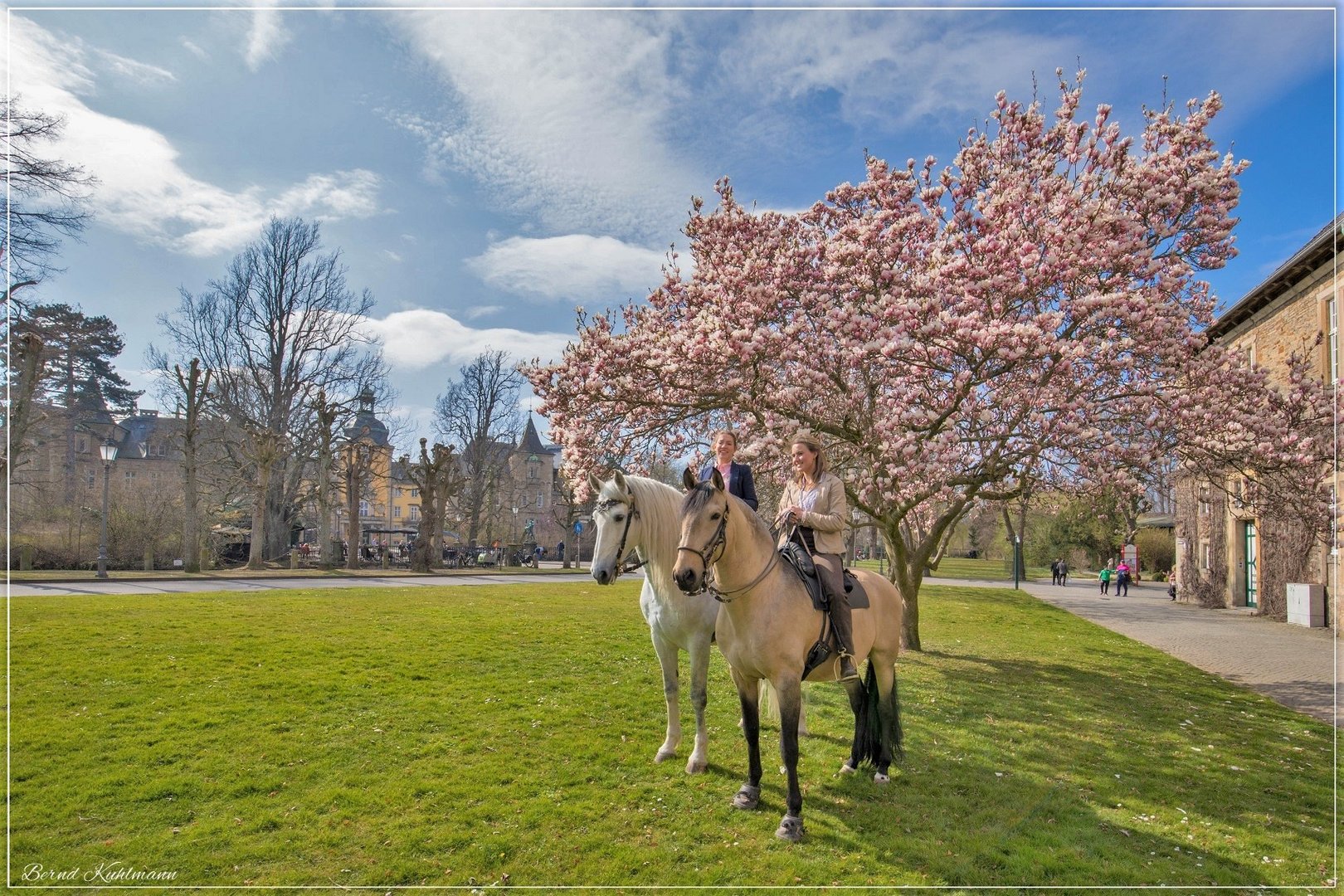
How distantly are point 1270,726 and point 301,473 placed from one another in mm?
29523

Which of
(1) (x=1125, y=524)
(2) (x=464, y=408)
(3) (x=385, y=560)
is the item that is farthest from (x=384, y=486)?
(1) (x=1125, y=524)

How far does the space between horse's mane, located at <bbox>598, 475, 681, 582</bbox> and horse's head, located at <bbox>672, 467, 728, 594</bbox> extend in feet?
3.25

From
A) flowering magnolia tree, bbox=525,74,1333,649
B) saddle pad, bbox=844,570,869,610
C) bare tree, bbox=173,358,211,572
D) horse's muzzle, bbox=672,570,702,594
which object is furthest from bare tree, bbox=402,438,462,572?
horse's muzzle, bbox=672,570,702,594

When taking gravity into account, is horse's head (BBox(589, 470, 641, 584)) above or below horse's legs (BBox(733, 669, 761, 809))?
above

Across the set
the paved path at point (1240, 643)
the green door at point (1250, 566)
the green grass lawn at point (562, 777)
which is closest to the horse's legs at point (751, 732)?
the green grass lawn at point (562, 777)

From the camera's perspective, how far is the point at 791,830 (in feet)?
15.9

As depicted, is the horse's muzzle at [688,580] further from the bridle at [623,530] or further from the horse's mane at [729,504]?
the bridle at [623,530]

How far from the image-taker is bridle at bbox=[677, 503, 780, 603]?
15.2ft

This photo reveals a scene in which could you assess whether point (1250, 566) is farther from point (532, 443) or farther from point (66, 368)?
point (532, 443)

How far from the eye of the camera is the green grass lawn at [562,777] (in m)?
4.49

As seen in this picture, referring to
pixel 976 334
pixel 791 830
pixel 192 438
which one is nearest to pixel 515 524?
pixel 192 438

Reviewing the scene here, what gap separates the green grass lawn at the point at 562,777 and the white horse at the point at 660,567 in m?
0.68

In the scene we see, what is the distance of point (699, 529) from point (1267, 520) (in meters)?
26.1
